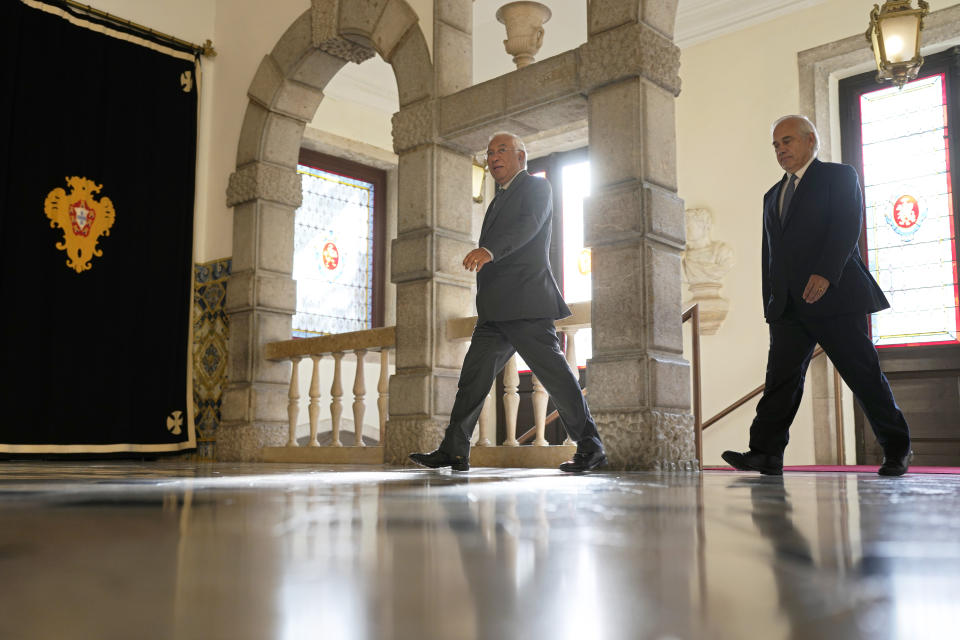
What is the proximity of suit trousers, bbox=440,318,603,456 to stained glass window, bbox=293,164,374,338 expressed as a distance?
254 inches

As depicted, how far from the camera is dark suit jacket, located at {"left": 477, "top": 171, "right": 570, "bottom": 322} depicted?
3.79 m

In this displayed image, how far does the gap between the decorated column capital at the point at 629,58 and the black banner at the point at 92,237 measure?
4341 millimetres

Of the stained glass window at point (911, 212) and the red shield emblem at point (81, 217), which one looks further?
the stained glass window at point (911, 212)

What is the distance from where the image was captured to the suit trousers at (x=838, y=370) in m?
3.27

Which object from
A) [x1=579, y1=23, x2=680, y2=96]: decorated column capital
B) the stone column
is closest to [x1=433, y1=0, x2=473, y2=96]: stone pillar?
the stone column

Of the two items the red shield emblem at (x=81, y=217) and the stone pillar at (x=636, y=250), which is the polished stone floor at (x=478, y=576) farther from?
the red shield emblem at (x=81, y=217)

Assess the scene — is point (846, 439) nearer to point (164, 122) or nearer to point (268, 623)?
point (164, 122)

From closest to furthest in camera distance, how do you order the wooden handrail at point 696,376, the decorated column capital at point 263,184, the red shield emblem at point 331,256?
the wooden handrail at point 696,376, the decorated column capital at point 263,184, the red shield emblem at point 331,256

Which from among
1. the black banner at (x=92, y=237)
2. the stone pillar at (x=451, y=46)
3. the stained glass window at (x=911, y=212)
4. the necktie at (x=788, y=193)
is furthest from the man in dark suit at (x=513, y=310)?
the stained glass window at (x=911, y=212)

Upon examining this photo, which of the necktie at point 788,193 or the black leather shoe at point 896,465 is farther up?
the necktie at point 788,193

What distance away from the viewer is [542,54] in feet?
31.5

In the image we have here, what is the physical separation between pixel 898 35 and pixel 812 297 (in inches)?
105

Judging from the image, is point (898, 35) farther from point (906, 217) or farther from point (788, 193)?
point (906, 217)

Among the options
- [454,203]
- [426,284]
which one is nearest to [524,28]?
[454,203]
